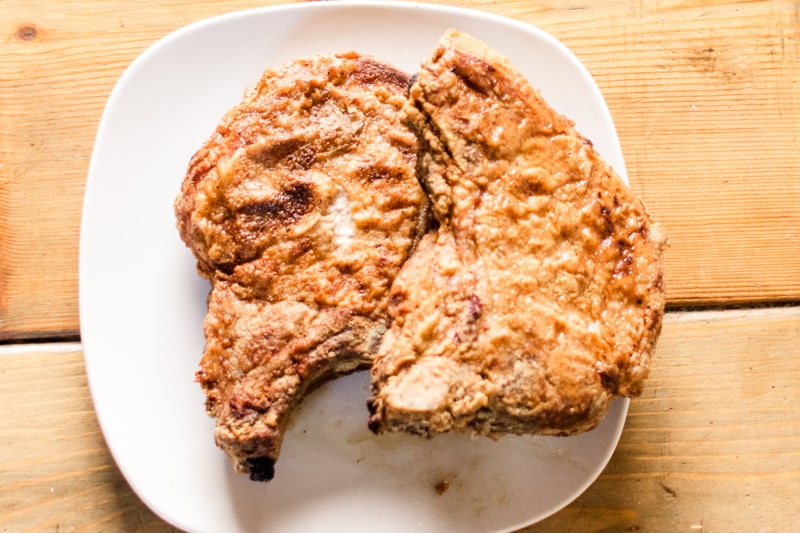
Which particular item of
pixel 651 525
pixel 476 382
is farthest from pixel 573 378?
pixel 651 525

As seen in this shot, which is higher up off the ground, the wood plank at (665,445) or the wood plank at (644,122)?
the wood plank at (644,122)

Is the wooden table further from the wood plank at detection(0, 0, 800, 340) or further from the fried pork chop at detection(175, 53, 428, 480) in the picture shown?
the fried pork chop at detection(175, 53, 428, 480)

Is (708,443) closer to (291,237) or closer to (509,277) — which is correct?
(509,277)

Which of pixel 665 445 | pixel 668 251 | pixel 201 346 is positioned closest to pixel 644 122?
pixel 668 251

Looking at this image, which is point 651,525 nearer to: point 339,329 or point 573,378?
point 573,378

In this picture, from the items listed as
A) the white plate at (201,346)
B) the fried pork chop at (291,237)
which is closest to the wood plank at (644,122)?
the white plate at (201,346)

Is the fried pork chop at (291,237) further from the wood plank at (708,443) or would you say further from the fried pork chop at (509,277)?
the wood plank at (708,443)
